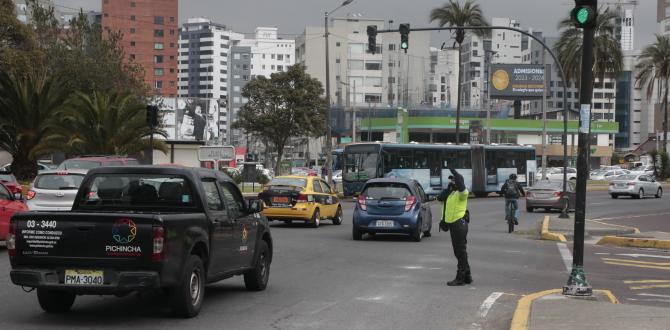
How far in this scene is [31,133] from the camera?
112 ft

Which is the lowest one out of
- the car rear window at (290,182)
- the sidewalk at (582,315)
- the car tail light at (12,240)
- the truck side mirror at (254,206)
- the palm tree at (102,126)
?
the sidewalk at (582,315)

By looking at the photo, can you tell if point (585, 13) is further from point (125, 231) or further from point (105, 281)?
point (105, 281)

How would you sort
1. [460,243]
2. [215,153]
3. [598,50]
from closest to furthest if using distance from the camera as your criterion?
[460,243], [215,153], [598,50]

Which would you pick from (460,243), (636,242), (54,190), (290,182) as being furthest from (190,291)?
(290,182)

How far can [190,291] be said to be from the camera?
9133 millimetres

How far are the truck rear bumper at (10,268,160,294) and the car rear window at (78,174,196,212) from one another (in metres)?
1.40

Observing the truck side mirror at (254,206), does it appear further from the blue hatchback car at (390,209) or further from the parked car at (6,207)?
the blue hatchback car at (390,209)

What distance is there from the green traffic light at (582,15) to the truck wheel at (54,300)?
729 centimetres

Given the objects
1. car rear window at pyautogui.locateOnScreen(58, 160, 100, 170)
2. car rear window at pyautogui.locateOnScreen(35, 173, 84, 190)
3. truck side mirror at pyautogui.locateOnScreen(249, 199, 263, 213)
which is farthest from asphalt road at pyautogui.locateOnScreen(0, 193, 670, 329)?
car rear window at pyautogui.locateOnScreen(58, 160, 100, 170)

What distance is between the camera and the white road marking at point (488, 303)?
1020 centimetres

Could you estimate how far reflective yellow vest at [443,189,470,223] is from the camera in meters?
12.9

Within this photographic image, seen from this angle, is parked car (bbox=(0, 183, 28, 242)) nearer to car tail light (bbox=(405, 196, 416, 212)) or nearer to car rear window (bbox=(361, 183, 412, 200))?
car rear window (bbox=(361, 183, 412, 200))

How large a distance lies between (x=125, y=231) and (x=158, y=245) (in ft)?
1.21

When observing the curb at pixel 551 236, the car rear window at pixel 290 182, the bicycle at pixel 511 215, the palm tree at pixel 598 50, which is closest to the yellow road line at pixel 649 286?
the curb at pixel 551 236
